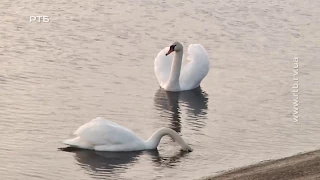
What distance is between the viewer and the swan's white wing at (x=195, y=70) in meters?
18.0

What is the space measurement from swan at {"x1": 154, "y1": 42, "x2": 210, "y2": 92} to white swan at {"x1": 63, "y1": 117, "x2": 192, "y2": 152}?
14.4ft

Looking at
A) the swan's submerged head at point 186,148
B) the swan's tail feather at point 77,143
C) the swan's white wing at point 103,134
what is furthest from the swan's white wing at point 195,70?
the swan's tail feather at point 77,143

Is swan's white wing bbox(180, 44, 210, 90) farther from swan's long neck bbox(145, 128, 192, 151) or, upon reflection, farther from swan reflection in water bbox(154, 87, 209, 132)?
swan's long neck bbox(145, 128, 192, 151)

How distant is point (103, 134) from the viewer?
13.4m

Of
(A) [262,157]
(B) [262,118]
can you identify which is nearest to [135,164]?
(A) [262,157]

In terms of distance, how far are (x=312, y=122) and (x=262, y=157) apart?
7.63 ft

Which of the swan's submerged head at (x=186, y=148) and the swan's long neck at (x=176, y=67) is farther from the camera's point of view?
the swan's long neck at (x=176, y=67)

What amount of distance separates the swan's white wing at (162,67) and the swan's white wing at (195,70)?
33 cm

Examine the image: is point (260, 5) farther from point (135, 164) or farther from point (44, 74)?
point (135, 164)
